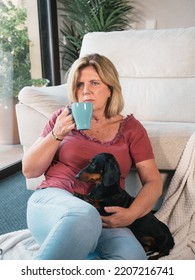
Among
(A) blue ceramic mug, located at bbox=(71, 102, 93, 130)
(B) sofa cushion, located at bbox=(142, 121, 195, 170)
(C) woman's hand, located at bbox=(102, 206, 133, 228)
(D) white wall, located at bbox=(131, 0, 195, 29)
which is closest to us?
(A) blue ceramic mug, located at bbox=(71, 102, 93, 130)

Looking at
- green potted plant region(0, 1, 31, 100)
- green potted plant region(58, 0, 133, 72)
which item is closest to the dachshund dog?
green potted plant region(0, 1, 31, 100)

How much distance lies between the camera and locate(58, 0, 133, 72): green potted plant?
300cm

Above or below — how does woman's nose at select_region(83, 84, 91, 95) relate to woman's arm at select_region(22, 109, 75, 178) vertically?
above

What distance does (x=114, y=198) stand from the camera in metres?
1.03

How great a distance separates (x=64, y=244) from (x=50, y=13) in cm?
266

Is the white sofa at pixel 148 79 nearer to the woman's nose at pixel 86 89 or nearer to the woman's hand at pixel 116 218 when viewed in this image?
the woman's nose at pixel 86 89

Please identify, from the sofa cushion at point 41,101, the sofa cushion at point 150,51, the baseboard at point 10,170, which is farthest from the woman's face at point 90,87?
the baseboard at point 10,170

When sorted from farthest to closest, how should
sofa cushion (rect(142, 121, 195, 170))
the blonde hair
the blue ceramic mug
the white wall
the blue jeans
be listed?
1. the white wall
2. sofa cushion (rect(142, 121, 195, 170))
3. the blonde hair
4. the blue ceramic mug
5. the blue jeans

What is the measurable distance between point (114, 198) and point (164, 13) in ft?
8.33

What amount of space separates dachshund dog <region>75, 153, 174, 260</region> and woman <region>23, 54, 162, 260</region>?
0.04 m

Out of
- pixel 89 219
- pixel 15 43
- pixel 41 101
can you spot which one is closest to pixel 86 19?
pixel 15 43

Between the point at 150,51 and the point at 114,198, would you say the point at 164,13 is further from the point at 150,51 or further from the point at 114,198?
the point at 114,198

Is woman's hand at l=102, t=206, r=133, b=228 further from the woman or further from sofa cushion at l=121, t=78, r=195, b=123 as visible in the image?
sofa cushion at l=121, t=78, r=195, b=123
